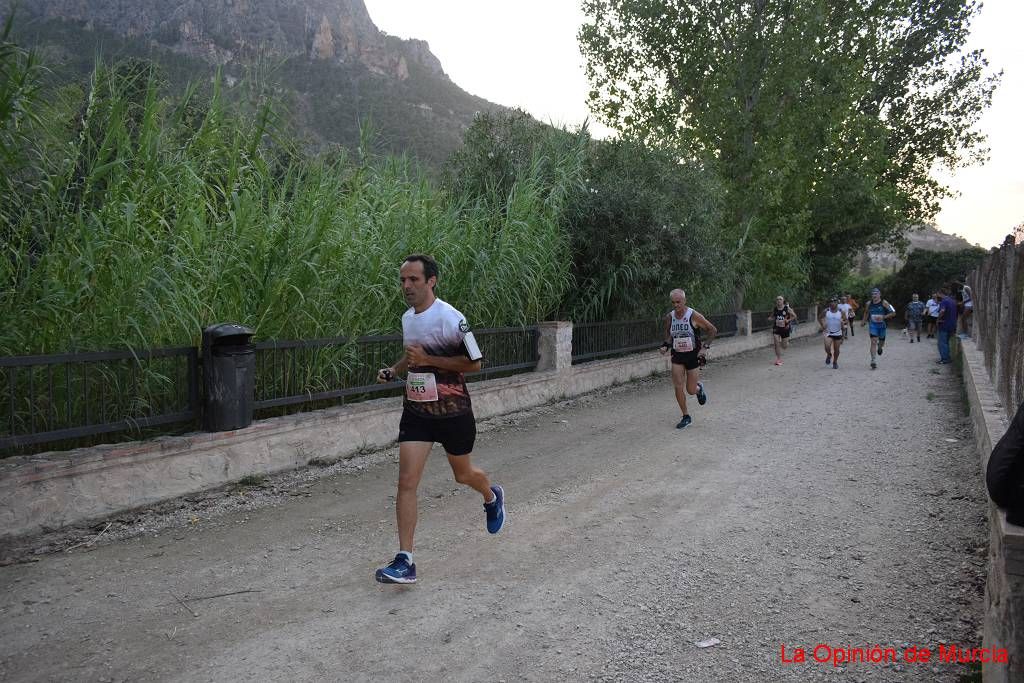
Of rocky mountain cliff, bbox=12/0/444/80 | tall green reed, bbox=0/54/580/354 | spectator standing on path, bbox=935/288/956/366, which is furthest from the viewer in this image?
rocky mountain cliff, bbox=12/0/444/80

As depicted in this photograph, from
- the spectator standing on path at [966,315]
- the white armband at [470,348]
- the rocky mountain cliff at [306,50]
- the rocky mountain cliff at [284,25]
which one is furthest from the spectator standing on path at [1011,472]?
the rocky mountain cliff at [284,25]

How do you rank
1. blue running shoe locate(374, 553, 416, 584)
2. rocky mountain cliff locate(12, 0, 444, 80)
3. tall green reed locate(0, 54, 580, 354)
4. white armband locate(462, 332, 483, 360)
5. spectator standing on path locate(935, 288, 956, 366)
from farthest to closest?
rocky mountain cliff locate(12, 0, 444, 80)
spectator standing on path locate(935, 288, 956, 366)
tall green reed locate(0, 54, 580, 354)
white armband locate(462, 332, 483, 360)
blue running shoe locate(374, 553, 416, 584)

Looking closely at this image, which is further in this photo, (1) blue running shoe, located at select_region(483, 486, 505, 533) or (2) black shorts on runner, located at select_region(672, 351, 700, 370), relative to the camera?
(2) black shorts on runner, located at select_region(672, 351, 700, 370)

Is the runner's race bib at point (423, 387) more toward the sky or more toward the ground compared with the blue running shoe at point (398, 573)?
more toward the sky

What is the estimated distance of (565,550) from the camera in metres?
4.50

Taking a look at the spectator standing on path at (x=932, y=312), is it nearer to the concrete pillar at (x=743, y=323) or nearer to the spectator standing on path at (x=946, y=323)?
the concrete pillar at (x=743, y=323)

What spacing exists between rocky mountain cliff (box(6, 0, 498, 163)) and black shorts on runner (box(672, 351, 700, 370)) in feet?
15.4

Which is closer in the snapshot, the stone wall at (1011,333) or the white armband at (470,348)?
the white armband at (470,348)

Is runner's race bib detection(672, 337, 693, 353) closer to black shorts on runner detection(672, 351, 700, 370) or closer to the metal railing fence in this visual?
black shorts on runner detection(672, 351, 700, 370)

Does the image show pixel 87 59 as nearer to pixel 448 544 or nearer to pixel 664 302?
pixel 448 544

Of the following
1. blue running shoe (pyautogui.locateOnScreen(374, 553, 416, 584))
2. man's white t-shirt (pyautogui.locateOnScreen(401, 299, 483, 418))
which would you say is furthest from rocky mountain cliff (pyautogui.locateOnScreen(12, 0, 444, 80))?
blue running shoe (pyautogui.locateOnScreen(374, 553, 416, 584))

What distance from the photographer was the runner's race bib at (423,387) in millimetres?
4102

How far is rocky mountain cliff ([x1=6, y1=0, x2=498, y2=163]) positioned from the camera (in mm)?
6625

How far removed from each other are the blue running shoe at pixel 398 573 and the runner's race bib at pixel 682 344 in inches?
235
